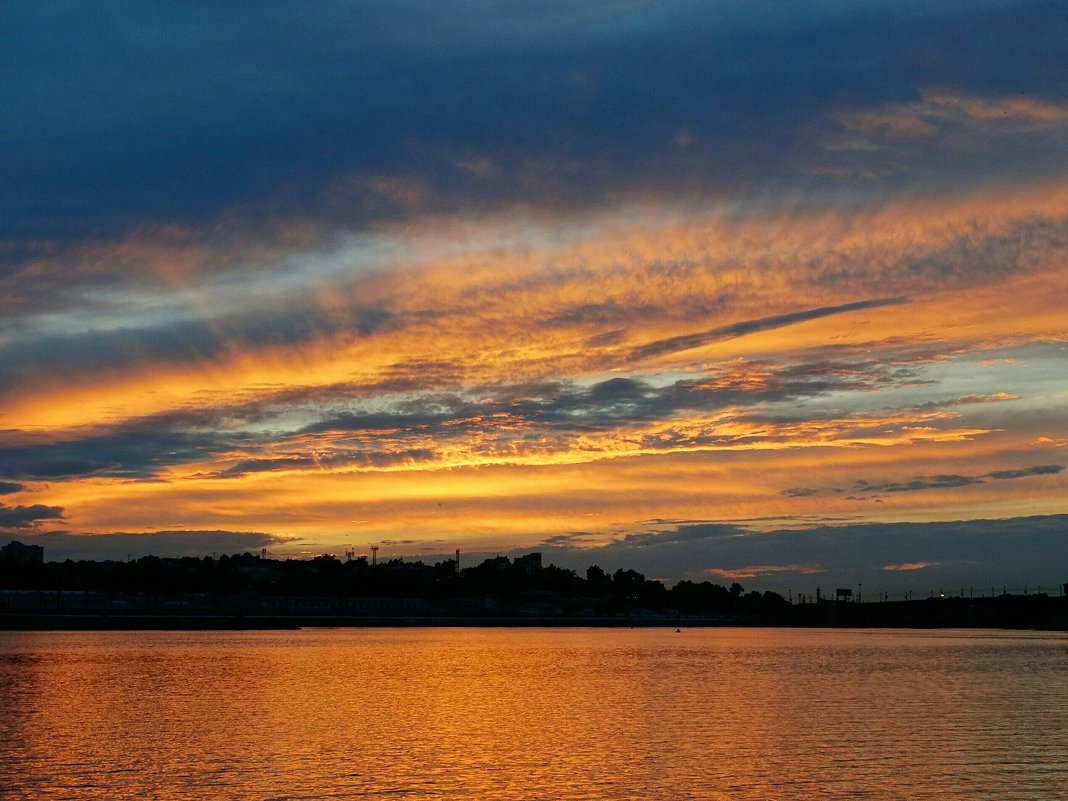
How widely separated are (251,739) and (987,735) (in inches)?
1691

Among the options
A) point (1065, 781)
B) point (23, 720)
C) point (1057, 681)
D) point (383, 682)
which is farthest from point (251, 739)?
point (1057, 681)

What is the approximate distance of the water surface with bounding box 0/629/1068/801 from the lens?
53.1 m

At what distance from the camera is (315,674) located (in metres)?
128

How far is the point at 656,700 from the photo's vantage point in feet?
316

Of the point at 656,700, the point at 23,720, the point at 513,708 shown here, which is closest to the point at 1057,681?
the point at 656,700

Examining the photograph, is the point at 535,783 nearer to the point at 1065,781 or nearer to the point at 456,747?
the point at 456,747

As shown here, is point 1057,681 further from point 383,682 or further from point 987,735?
point 383,682

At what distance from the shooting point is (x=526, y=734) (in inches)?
2869

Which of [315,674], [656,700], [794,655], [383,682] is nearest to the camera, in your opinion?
[656,700]

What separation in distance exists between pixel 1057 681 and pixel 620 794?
283 ft

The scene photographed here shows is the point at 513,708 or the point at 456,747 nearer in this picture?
the point at 456,747

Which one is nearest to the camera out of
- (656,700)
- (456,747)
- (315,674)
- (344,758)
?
(344,758)

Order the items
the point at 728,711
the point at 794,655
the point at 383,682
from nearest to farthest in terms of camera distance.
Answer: the point at 728,711
the point at 383,682
the point at 794,655

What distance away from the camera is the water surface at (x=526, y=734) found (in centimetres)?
5306
